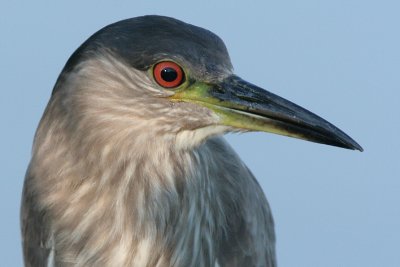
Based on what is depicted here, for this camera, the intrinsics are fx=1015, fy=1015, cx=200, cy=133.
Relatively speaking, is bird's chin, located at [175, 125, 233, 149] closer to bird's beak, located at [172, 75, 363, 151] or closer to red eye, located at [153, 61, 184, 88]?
bird's beak, located at [172, 75, 363, 151]

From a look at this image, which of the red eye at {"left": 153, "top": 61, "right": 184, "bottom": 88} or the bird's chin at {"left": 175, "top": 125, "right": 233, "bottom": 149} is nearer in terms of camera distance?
the red eye at {"left": 153, "top": 61, "right": 184, "bottom": 88}

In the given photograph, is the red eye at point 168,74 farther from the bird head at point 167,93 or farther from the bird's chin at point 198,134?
the bird's chin at point 198,134

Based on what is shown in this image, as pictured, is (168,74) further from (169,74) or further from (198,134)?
(198,134)

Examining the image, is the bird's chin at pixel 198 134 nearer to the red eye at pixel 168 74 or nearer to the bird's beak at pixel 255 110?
the bird's beak at pixel 255 110

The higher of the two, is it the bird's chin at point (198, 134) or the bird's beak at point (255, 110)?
the bird's beak at point (255, 110)

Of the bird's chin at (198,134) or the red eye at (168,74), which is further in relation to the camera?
the bird's chin at (198,134)

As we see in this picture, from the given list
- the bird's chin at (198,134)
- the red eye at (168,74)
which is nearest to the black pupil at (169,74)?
the red eye at (168,74)

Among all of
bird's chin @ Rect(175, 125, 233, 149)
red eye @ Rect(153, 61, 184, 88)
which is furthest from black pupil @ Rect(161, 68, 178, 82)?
bird's chin @ Rect(175, 125, 233, 149)
